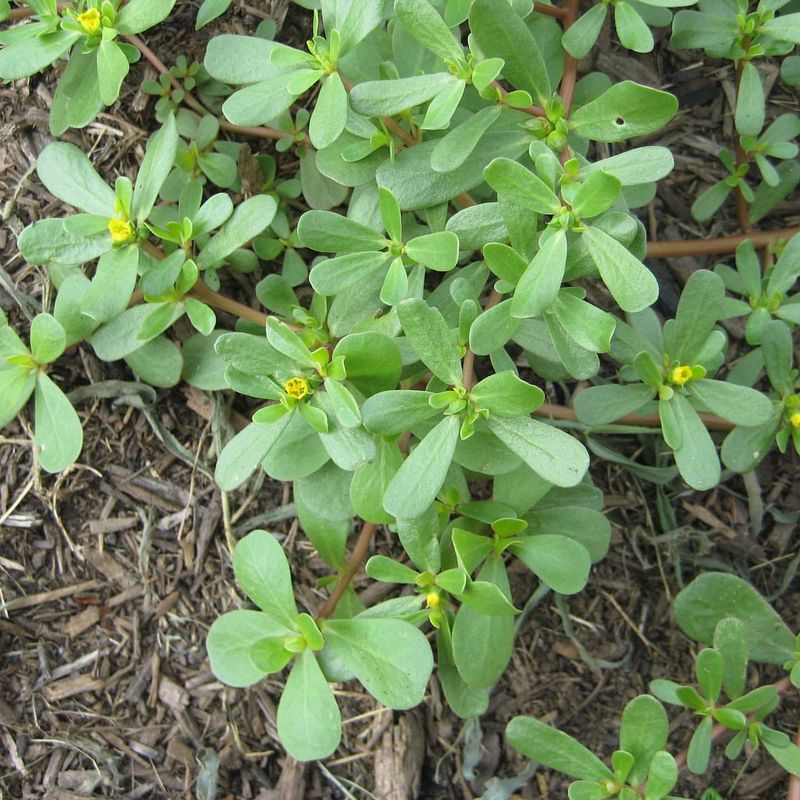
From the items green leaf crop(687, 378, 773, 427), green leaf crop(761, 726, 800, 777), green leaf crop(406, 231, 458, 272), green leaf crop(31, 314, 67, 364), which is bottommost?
green leaf crop(761, 726, 800, 777)

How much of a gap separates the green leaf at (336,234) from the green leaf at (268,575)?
615 millimetres

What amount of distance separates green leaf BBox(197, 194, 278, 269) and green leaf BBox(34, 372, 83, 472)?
46cm

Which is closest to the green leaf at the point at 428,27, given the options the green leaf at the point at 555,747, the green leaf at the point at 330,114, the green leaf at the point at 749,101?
the green leaf at the point at 330,114

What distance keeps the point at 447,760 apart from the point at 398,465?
920mm

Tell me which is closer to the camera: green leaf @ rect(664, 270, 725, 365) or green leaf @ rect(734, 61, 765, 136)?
green leaf @ rect(664, 270, 725, 365)

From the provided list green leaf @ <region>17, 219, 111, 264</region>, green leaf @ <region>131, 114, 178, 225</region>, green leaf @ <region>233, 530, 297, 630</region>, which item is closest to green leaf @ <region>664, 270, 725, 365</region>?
green leaf @ <region>233, 530, 297, 630</region>

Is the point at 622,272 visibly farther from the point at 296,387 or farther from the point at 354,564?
the point at 354,564

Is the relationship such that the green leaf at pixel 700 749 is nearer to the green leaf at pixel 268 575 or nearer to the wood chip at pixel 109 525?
the green leaf at pixel 268 575

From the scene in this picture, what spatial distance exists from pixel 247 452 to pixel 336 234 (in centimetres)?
48

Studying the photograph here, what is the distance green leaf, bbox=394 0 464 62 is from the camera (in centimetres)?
154

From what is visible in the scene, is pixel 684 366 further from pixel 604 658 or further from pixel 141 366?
pixel 141 366

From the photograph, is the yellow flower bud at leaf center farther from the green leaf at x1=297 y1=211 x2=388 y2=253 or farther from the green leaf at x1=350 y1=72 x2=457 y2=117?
the green leaf at x1=350 y1=72 x2=457 y2=117

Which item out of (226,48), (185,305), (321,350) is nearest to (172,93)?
(226,48)

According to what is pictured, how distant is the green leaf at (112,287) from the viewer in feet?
5.71
